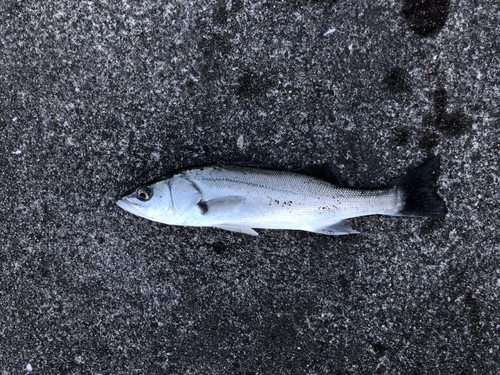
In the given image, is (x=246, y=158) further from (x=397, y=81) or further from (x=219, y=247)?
(x=397, y=81)

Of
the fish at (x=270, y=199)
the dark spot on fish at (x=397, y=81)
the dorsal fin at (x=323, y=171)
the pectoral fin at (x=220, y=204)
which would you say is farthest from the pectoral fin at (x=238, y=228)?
the dark spot on fish at (x=397, y=81)

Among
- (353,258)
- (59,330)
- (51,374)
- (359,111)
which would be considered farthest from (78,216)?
(359,111)

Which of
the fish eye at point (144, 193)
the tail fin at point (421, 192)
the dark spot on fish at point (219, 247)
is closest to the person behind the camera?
the fish eye at point (144, 193)

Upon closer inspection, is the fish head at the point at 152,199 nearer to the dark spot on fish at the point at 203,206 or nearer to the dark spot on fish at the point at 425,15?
the dark spot on fish at the point at 203,206

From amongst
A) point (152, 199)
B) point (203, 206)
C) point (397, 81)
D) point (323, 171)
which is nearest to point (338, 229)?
point (323, 171)

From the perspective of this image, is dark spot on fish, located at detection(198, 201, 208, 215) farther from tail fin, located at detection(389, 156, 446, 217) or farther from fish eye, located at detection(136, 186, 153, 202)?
tail fin, located at detection(389, 156, 446, 217)

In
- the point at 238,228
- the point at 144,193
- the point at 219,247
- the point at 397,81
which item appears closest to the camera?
the point at 144,193
